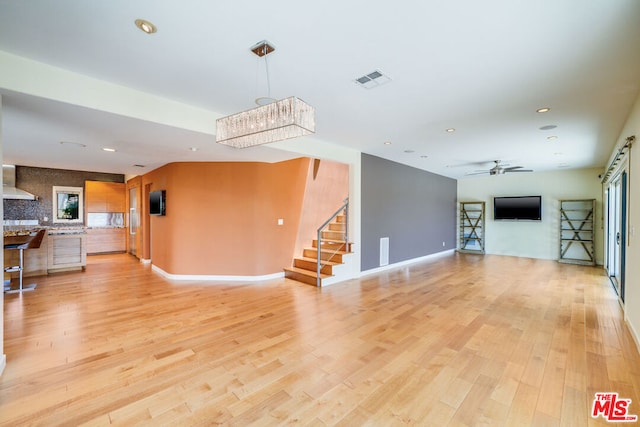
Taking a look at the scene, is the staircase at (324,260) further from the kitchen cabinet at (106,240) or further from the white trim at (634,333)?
the kitchen cabinet at (106,240)

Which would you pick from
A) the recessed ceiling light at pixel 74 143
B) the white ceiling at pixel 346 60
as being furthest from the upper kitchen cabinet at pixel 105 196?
the white ceiling at pixel 346 60

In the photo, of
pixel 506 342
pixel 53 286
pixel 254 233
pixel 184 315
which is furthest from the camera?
pixel 254 233

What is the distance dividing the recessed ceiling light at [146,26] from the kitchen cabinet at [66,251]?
6359 millimetres

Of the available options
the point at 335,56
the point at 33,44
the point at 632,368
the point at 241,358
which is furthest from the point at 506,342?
the point at 33,44

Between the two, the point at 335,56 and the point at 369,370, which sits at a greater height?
the point at 335,56

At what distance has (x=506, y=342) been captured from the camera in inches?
121

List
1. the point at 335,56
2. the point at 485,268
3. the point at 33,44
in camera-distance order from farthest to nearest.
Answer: the point at 485,268 → the point at 335,56 → the point at 33,44

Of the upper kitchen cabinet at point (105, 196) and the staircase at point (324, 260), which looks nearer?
the staircase at point (324, 260)

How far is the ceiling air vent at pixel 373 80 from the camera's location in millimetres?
2752

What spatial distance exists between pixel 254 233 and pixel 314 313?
8.12 feet

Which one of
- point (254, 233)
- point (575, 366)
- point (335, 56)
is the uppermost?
point (335, 56)

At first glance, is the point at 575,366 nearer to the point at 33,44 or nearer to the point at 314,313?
the point at 314,313

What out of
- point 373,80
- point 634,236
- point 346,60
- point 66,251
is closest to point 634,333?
point 634,236

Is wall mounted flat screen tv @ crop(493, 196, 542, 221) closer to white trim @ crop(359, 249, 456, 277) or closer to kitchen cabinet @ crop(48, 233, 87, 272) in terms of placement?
white trim @ crop(359, 249, 456, 277)
